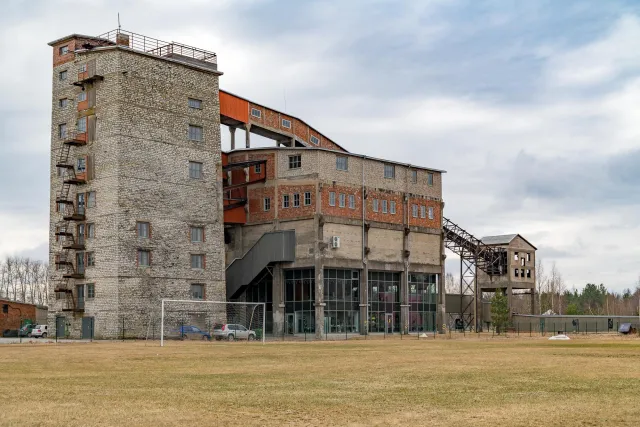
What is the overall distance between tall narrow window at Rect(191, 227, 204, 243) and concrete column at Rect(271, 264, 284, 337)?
317 inches

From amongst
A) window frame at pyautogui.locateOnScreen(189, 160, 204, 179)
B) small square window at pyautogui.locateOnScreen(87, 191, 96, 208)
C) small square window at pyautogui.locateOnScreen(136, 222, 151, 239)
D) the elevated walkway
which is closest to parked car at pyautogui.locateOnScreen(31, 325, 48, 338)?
small square window at pyautogui.locateOnScreen(87, 191, 96, 208)

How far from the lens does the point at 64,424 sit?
16.5 m

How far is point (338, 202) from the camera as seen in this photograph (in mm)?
81688

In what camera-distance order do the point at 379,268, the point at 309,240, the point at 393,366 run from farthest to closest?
the point at 379,268 < the point at 309,240 < the point at 393,366

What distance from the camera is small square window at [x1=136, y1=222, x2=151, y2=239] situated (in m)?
72.9

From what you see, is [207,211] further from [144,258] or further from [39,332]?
[39,332]

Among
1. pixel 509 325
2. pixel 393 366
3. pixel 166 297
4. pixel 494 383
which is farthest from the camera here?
pixel 509 325

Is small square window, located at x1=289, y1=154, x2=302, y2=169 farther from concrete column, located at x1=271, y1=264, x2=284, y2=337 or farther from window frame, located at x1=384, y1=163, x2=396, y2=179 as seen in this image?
window frame, located at x1=384, y1=163, x2=396, y2=179

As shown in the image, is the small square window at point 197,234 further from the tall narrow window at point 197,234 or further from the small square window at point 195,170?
the small square window at point 195,170

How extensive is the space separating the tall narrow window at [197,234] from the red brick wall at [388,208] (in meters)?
16.5

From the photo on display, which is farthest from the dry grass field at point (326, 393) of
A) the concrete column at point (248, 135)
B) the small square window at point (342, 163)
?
the concrete column at point (248, 135)

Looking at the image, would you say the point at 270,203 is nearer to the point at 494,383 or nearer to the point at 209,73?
the point at 209,73

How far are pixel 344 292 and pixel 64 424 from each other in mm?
66449

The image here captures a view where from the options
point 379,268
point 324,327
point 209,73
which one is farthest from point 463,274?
point 209,73
